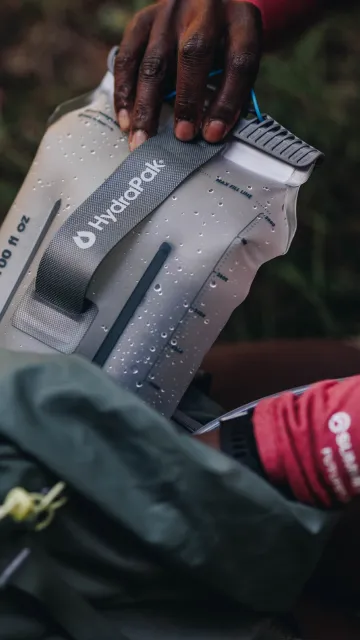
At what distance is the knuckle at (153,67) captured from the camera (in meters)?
0.70

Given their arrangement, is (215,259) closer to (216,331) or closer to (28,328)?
(216,331)

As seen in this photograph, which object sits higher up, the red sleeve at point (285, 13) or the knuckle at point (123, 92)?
the red sleeve at point (285, 13)

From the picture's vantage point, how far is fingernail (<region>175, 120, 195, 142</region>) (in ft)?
2.21

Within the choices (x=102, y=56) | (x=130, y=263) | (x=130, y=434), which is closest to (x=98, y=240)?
(x=130, y=263)

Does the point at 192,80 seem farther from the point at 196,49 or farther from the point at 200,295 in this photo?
the point at 200,295

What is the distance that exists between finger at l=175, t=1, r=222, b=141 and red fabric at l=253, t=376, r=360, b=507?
0.30 m

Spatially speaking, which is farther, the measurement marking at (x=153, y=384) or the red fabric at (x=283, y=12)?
the red fabric at (x=283, y=12)

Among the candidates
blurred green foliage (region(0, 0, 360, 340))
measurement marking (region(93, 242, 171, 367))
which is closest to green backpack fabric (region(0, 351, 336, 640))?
measurement marking (region(93, 242, 171, 367))

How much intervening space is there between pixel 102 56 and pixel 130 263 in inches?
42.3

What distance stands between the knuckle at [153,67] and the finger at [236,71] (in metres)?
0.06

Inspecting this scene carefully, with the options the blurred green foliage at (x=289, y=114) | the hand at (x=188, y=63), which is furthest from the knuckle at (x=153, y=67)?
the blurred green foliage at (x=289, y=114)

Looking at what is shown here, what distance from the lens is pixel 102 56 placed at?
5.13ft

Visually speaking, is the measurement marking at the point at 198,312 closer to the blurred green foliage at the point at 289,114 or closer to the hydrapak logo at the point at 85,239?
the hydrapak logo at the point at 85,239

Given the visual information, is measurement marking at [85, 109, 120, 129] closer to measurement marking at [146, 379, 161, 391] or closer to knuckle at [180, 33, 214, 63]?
knuckle at [180, 33, 214, 63]
